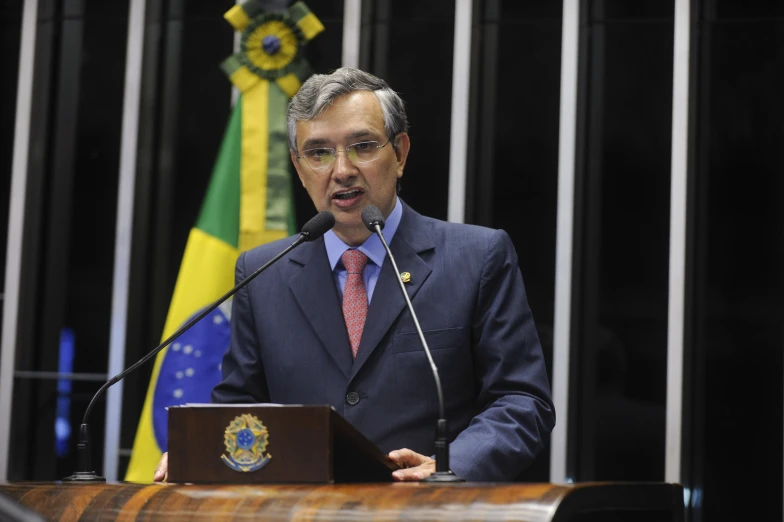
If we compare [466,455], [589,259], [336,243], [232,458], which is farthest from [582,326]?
[232,458]

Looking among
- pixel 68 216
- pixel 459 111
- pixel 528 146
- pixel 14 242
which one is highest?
pixel 459 111

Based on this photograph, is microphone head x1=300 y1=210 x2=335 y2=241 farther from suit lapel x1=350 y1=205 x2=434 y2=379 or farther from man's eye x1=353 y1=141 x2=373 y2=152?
man's eye x1=353 y1=141 x2=373 y2=152

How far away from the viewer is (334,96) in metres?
2.40

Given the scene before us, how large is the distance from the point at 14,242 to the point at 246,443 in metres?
3.00

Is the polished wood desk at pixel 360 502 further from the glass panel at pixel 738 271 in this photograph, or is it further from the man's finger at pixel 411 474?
the glass panel at pixel 738 271

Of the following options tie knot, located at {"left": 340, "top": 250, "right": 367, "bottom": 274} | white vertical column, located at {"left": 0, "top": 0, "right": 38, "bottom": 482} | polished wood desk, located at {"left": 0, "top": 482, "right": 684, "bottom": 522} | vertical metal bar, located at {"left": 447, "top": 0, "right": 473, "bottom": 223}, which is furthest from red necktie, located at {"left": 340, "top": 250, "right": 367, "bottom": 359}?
white vertical column, located at {"left": 0, "top": 0, "right": 38, "bottom": 482}

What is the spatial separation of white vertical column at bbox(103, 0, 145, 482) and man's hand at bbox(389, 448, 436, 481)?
2662 millimetres

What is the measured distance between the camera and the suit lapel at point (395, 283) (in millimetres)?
2234

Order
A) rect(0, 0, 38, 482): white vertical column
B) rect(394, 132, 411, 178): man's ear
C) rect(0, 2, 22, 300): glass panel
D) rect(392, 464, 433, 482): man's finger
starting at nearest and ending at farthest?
rect(392, 464, 433, 482): man's finger < rect(394, 132, 411, 178): man's ear < rect(0, 0, 38, 482): white vertical column < rect(0, 2, 22, 300): glass panel

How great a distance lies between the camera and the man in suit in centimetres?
222

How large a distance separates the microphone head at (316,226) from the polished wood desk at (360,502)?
556 millimetres

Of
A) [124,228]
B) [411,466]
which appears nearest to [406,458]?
[411,466]

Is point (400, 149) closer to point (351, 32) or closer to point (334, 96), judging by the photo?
point (334, 96)

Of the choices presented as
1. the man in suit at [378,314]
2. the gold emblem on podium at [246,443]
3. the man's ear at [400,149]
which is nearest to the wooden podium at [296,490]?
the gold emblem on podium at [246,443]
